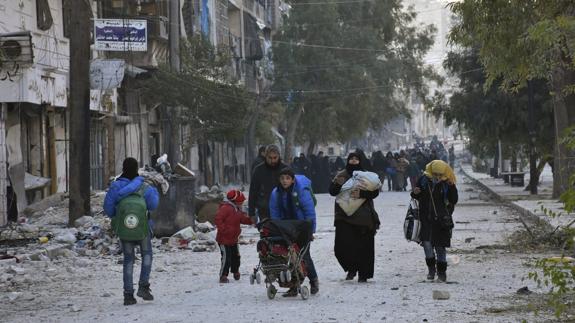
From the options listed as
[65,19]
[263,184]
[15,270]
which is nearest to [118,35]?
[65,19]

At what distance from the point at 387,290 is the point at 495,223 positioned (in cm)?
1374

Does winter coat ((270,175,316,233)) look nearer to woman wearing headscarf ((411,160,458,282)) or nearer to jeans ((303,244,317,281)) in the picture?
jeans ((303,244,317,281))

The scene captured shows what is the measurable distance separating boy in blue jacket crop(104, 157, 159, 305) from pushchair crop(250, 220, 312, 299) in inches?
44.4

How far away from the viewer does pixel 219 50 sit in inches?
1820

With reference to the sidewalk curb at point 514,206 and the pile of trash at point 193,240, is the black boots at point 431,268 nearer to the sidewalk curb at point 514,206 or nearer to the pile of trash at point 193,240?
the pile of trash at point 193,240

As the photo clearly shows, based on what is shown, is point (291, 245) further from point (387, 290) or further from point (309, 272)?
point (387, 290)

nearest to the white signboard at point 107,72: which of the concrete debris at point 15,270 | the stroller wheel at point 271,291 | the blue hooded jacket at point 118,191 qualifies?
the concrete debris at point 15,270

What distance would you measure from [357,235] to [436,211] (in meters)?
0.93

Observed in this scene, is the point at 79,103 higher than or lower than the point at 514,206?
higher

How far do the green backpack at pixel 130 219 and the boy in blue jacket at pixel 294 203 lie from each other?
4.67 feet

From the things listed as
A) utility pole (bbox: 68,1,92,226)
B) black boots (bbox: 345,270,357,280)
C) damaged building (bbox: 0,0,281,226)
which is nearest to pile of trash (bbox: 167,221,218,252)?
utility pole (bbox: 68,1,92,226)

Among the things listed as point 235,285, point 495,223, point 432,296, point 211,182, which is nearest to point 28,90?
point 495,223

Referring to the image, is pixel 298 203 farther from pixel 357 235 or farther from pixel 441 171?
pixel 441 171

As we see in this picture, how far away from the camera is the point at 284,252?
12.5m
